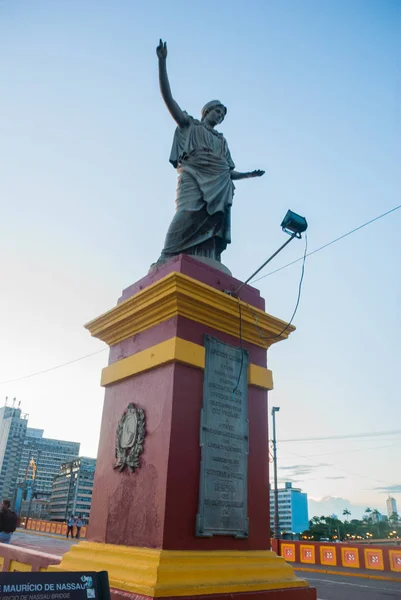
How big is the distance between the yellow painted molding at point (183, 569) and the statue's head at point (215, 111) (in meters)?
5.43

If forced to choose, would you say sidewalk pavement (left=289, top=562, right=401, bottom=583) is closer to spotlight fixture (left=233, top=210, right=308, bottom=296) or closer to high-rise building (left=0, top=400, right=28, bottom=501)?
spotlight fixture (left=233, top=210, right=308, bottom=296)

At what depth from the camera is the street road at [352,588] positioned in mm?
11258

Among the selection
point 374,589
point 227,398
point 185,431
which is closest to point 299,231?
point 227,398

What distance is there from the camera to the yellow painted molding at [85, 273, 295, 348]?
185 inches

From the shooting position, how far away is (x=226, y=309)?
504 cm

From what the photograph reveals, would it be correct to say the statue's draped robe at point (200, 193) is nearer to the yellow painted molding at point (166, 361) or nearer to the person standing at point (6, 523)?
the yellow painted molding at point (166, 361)

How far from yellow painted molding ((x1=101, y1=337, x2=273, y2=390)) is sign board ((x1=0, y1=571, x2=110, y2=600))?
80.9 inches

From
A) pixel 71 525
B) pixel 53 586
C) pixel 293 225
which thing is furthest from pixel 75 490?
pixel 53 586

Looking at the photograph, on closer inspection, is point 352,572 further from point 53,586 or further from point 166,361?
point 53,586

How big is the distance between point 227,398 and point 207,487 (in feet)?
2.98

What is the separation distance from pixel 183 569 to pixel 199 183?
4291 millimetres

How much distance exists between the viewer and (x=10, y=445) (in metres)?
123

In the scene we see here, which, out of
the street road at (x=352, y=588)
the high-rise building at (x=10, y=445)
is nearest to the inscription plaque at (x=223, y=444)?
the street road at (x=352, y=588)

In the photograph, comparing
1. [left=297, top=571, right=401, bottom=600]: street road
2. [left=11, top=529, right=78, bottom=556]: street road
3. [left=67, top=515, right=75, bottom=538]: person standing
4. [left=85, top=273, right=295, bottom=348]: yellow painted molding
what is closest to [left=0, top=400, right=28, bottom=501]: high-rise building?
[left=67, top=515, right=75, bottom=538]: person standing
